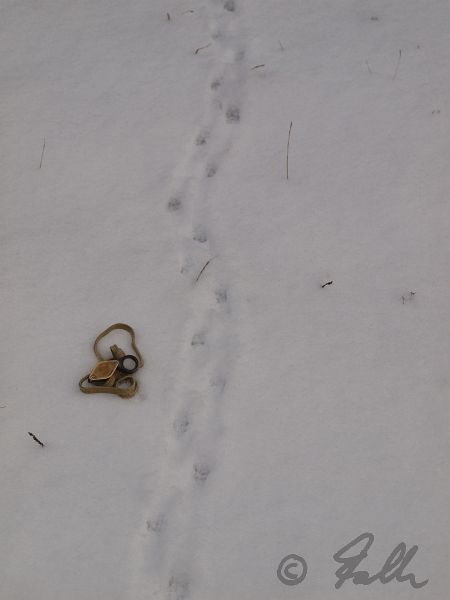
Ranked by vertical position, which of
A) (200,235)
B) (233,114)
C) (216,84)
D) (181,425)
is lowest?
(181,425)

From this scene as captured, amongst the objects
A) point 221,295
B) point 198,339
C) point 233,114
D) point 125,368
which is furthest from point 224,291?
point 233,114

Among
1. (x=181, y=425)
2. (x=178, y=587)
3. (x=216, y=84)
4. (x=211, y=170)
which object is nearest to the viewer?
(x=178, y=587)

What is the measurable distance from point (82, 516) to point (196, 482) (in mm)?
442

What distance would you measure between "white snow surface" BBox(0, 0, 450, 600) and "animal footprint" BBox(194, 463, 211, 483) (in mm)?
16

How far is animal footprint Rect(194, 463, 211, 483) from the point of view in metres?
2.40

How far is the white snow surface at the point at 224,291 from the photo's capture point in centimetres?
229

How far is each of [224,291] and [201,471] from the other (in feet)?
2.71

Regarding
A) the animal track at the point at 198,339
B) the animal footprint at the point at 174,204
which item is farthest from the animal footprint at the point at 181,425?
the animal footprint at the point at 174,204

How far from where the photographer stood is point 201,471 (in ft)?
7.92

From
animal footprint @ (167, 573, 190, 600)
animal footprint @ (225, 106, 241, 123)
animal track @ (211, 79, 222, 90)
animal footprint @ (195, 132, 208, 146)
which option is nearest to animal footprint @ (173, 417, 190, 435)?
animal footprint @ (167, 573, 190, 600)

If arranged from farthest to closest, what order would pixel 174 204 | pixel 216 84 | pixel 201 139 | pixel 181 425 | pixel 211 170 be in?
pixel 216 84 < pixel 201 139 < pixel 211 170 < pixel 174 204 < pixel 181 425
